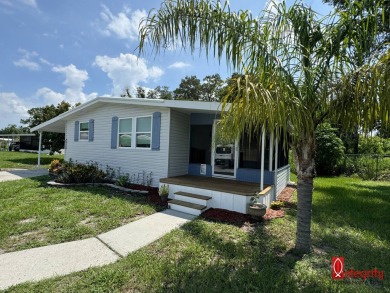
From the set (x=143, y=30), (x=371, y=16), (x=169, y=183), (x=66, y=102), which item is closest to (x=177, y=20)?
(x=143, y=30)

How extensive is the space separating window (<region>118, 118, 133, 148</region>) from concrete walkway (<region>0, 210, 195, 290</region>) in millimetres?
5215

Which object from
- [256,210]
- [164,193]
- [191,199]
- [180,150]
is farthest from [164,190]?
[256,210]

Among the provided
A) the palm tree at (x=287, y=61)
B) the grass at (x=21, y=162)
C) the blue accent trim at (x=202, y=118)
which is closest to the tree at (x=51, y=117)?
the grass at (x=21, y=162)

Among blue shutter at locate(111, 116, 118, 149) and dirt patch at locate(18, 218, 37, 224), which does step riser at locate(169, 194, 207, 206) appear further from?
blue shutter at locate(111, 116, 118, 149)

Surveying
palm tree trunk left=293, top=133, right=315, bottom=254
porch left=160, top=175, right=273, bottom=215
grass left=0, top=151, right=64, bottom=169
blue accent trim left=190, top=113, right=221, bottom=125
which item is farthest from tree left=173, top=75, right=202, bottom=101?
palm tree trunk left=293, top=133, right=315, bottom=254

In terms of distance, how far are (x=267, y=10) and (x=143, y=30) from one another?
1943 mm

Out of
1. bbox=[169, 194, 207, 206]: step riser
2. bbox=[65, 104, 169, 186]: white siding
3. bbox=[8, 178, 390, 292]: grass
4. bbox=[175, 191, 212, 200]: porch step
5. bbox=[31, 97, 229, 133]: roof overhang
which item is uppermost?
bbox=[31, 97, 229, 133]: roof overhang

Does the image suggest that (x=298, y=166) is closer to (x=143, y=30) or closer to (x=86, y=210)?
(x=143, y=30)

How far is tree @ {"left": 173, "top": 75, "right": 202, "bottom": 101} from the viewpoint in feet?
110

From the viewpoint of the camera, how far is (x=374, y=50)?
9.90 feet

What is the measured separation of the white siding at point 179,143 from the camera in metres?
8.27

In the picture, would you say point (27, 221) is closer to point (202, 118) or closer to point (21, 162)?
point (202, 118)

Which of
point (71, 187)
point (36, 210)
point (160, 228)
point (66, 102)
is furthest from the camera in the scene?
point (66, 102)

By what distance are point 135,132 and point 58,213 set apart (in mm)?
4455
